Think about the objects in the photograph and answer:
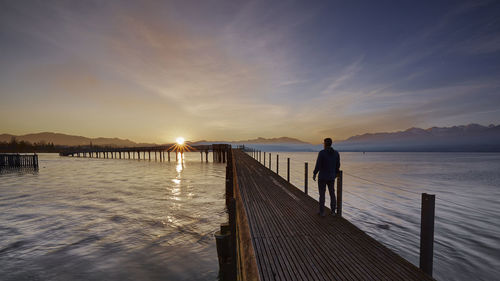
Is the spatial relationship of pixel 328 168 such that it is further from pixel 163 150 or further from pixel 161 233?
pixel 163 150

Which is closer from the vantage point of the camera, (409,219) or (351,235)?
(351,235)

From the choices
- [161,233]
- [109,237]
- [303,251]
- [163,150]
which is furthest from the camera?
[163,150]

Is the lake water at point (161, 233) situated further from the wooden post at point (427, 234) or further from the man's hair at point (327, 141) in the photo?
the man's hair at point (327, 141)

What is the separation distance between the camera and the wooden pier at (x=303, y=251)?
331 cm

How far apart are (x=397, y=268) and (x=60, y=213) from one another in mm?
15569

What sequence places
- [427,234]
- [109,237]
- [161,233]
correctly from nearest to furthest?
1. [427,234]
2. [109,237]
3. [161,233]

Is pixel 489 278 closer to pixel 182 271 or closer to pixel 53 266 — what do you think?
pixel 182 271

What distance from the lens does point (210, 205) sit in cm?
1397

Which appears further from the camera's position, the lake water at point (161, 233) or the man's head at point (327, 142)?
the lake water at point (161, 233)

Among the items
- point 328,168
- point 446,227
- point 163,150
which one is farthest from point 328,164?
point 163,150

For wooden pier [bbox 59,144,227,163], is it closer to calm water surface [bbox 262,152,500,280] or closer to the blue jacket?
calm water surface [bbox 262,152,500,280]

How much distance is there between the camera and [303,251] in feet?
13.3

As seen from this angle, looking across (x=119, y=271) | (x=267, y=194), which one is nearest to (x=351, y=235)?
(x=267, y=194)

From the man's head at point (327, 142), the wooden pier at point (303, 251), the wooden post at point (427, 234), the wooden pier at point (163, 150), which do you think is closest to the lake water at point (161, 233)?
the wooden pier at point (303, 251)
